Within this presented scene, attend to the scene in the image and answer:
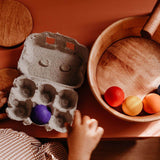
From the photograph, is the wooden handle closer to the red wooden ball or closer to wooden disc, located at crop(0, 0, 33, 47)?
the red wooden ball

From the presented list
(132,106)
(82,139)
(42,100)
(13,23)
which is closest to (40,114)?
(42,100)

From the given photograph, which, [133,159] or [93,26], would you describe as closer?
[93,26]

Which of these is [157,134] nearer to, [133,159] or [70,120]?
[70,120]

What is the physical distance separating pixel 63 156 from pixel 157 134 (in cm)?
40

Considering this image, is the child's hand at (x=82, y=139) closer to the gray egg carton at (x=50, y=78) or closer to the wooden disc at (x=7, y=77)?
the gray egg carton at (x=50, y=78)

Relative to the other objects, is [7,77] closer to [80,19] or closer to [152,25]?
[80,19]

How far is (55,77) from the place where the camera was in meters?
0.76

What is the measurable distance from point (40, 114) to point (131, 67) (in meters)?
0.41

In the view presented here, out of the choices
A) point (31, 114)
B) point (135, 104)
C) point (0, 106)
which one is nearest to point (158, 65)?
point (135, 104)

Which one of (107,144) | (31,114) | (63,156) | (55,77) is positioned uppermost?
(55,77)

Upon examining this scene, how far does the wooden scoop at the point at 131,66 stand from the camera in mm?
739

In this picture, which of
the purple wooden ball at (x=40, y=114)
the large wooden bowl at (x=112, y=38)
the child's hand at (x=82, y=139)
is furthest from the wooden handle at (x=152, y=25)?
the purple wooden ball at (x=40, y=114)

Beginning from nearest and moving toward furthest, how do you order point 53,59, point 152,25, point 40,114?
point 152,25 < point 40,114 < point 53,59

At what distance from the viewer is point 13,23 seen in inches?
33.2
